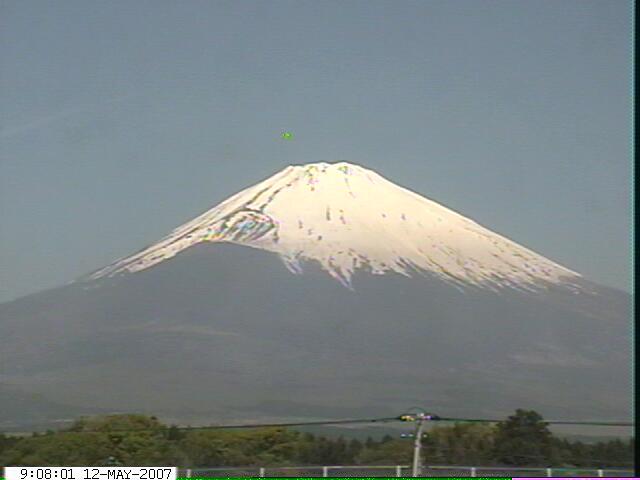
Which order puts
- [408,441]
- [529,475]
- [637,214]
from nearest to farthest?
[637,214], [529,475], [408,441]

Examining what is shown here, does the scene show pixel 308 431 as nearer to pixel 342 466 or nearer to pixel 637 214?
pixel 342 466

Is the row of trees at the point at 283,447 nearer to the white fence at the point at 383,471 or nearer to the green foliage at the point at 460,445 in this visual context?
the green foliage at the point at 460,445

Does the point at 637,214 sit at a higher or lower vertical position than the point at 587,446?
higher

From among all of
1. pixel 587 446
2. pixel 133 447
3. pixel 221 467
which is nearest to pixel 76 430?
pixel 133 447

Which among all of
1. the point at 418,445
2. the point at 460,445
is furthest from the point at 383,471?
the point at 460,445

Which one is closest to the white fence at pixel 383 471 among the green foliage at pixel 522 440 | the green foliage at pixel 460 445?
the green foliage at pixel 460 445

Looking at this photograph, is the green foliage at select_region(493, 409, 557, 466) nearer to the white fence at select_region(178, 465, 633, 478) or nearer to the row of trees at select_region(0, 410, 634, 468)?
the row of trees at select_region(0, 410, 634, 468)

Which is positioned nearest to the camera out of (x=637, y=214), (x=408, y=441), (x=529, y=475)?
(x=637, y=214)
